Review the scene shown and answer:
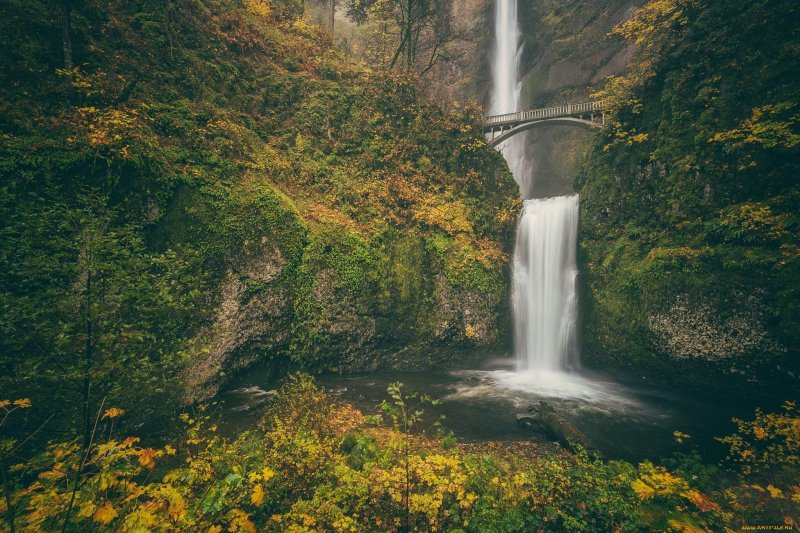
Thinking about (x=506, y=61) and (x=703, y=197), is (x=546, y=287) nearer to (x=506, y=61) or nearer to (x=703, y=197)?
(x=703, y=197)

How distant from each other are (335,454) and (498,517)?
9.09ft

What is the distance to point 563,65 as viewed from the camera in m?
25.8

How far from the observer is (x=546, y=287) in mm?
13758

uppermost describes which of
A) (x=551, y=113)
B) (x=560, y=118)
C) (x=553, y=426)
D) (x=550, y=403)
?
(x=551, y=113)

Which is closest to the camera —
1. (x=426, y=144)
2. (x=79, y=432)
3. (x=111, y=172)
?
(x=79, y=432)

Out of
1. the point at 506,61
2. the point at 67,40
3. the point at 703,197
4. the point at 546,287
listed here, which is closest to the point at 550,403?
the point at 546,287

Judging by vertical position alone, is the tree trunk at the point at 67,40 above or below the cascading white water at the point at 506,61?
below

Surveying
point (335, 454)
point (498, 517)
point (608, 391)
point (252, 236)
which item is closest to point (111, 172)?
point (252, 236)

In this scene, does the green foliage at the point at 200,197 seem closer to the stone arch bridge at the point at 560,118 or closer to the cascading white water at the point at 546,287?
the cascading white water at the point at 546,287

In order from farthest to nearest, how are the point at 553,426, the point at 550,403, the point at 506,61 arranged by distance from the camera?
the point at 506,61 < the point at 550,403 < the point at 553,426

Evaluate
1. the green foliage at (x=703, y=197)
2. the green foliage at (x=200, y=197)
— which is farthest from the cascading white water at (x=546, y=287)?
the green foliage at (x=200, y=197)

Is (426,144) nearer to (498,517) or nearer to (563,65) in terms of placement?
(498,517)

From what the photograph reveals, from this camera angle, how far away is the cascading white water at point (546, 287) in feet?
42.3

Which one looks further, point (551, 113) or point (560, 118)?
point (551, 113)
